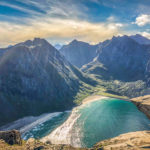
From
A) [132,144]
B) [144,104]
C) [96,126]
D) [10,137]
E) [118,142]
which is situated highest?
[144,104]

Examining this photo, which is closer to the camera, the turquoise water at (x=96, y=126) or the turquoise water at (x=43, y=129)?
the turquoise water at (x=96, y=126)

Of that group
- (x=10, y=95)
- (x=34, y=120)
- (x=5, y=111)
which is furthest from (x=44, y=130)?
(x=10, y=95)

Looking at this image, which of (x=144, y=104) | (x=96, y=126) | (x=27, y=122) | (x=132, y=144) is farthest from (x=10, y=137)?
(x=27, y=122)

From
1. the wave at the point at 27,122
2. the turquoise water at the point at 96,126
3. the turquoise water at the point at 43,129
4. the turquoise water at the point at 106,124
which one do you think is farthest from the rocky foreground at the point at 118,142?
the wave at the point at 27,122

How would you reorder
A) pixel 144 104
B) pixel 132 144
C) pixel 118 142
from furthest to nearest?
pixel 118 142, pixel 132 144, pixel 144 104

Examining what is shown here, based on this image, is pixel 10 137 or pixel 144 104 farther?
pixel 10 137

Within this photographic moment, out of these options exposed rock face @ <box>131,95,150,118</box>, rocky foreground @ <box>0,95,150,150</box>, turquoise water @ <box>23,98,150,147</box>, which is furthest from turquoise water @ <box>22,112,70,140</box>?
exposed rock face @ <box>131,95,150,118</box>

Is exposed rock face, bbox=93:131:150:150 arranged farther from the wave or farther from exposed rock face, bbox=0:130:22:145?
the wave

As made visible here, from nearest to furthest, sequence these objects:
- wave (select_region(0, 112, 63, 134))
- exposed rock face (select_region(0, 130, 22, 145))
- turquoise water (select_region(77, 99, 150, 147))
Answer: exposed rock face (select_region(0, 130, 22, 145))
turquoise water (select_region(77, 99, 150, 147))
wave (select_region(0, 112, 63, 134))

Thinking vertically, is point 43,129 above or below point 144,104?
below

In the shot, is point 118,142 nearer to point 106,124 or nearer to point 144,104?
point 144,104

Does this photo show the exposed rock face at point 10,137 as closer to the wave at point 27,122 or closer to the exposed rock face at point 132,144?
the exposed rock face at point 132,144

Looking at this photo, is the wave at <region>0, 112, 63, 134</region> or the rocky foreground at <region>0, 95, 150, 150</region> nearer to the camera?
the rocky foreground at <region>0, 95, 150, 150</region>

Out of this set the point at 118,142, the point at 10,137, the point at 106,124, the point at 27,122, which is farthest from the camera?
the point at 27,122
